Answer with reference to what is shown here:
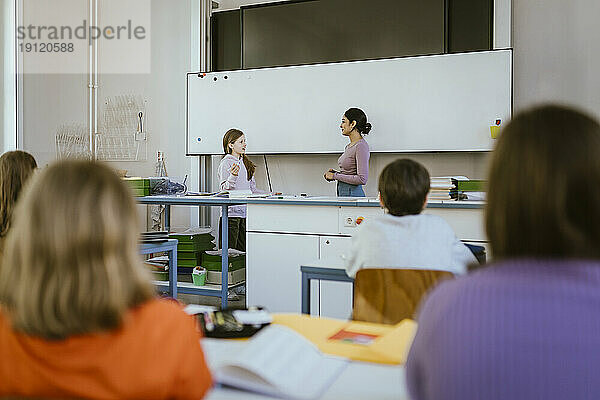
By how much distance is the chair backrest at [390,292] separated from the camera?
Answer: 1.82 m

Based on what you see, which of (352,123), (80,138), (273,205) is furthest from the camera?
(80,138)

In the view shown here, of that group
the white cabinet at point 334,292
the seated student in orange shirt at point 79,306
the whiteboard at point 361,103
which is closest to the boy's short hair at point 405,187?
the seated student in orange shirt at point 79,306

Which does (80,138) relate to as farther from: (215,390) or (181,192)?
(215,390)

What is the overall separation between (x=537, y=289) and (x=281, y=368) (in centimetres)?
49

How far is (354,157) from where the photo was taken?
16.2 ft

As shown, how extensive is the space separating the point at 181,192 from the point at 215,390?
4.16m

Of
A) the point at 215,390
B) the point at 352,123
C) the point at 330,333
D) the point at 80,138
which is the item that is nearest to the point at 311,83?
the point at 352,123

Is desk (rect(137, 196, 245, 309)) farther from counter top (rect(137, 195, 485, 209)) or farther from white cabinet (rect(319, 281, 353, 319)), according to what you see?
white cabinet (rect(319, 281, 353, 319))

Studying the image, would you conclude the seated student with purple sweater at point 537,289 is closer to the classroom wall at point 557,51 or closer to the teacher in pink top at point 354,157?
the teacher in pink top at point 354,157

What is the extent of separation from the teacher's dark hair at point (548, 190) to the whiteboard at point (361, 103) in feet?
14.9

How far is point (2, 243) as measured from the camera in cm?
221

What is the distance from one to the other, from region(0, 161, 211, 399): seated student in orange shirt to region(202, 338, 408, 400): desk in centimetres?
17

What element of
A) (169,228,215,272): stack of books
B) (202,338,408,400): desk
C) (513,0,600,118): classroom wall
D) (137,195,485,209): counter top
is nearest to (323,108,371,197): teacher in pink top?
(137,195,485,209): counter top

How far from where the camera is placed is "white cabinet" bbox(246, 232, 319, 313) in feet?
13.2
